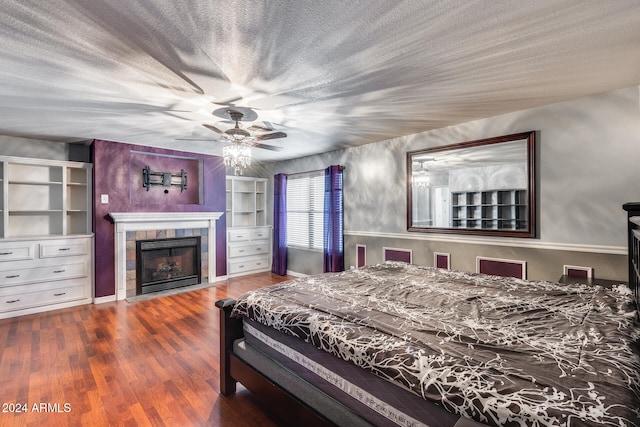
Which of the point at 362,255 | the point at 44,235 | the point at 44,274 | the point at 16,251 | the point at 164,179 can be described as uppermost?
the point at 164,179

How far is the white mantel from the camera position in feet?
14.8

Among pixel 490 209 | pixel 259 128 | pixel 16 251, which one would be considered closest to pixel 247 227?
pixel 259 128

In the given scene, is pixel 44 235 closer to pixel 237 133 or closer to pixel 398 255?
pixel 237 133

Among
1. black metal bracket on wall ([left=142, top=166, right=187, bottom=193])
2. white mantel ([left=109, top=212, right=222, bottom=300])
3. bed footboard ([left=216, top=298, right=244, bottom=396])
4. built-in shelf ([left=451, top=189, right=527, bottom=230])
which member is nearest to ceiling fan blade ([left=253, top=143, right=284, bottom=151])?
white mantel ([left=109, top=212, right=222, bottom=300])

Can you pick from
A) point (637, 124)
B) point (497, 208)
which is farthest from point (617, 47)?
point (497, 208)

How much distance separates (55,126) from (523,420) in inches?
194

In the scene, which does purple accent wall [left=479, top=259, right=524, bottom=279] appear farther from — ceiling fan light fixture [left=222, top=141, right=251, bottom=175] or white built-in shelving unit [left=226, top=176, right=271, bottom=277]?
white built-in shelving unit [left=226, top=176, right=271, bottom=277]

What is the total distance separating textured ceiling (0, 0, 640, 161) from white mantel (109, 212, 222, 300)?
164cm

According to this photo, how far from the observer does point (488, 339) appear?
4.62 ft

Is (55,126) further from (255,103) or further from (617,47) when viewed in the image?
(617,47)

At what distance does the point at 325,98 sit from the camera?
9.04 feet

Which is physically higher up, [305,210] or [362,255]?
[305,210]

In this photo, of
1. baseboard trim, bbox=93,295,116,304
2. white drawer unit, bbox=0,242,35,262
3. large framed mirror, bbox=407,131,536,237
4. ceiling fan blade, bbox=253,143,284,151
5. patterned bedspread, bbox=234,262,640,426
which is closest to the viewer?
patterned bedspread, bbox=234,262,640,426

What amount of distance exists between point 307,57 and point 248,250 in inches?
185
